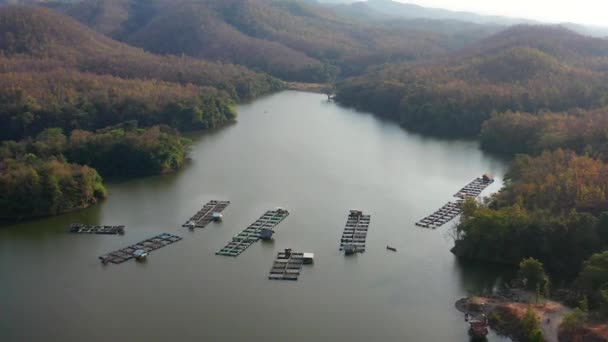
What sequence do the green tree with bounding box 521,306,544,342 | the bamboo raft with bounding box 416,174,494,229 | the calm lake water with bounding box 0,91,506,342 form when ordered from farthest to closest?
1. the bamboo raft with bounding box 416,174,494,229
2. the calm lake water with bounding box 0,91,506,342
3. the green tree with bounding box 521,306,544,342

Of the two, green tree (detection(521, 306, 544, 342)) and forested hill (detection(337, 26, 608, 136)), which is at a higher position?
forested hill (detection(337, 26, 608, 136))

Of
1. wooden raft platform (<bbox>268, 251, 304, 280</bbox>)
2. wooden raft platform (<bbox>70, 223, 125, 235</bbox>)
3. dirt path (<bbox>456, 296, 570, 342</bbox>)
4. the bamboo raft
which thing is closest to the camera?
dirt path (<bbox>456, 296, 570, 342</bbox>)

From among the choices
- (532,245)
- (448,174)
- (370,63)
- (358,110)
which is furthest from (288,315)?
(370,63)

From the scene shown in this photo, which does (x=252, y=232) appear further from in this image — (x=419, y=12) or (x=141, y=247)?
(x=419, y=12)

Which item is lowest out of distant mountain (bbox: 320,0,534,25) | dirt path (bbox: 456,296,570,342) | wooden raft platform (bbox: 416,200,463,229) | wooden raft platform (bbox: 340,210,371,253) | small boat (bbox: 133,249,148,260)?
small boat (bbox: 133,249,148,260)

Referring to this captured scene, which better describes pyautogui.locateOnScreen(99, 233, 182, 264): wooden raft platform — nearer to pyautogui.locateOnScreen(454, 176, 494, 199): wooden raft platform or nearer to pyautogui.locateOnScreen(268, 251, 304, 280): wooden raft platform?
pyautogui.locateOnScreen(268, 251, 304, 280): wooden raft platform

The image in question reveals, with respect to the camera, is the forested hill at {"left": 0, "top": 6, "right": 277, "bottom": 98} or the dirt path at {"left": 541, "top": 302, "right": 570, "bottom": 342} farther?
the forested hill at {"left": 0, "top": 6, "right": 277, "bottom": 98}

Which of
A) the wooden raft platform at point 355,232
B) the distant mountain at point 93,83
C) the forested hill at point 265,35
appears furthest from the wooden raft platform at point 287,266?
the forested hill at point 265,35

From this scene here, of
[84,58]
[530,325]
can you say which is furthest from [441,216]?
[84,58]

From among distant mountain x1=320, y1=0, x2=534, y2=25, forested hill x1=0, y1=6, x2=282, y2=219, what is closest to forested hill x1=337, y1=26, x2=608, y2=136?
forested hill x1=0, y1=6, x2=282, y2=219
